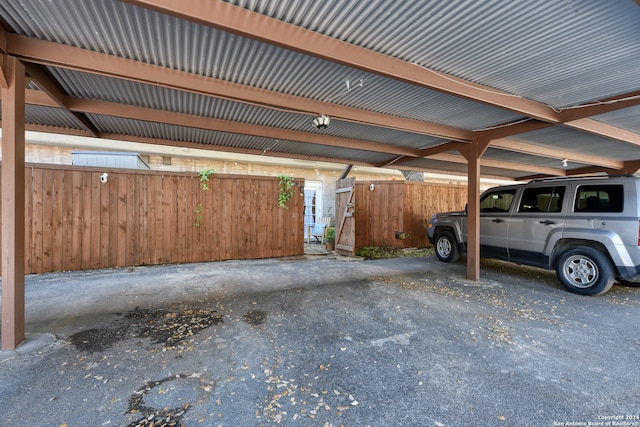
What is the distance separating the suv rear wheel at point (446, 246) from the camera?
256 inches

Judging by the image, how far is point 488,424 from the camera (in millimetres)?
1668

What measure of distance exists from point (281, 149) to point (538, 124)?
4.99m

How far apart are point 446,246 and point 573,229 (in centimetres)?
264

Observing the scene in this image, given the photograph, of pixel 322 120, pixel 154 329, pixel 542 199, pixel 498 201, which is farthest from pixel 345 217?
pixel 154 329

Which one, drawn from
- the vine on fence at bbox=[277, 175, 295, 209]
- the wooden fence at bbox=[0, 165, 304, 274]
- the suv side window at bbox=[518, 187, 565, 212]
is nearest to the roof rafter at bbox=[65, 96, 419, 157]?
the vine on fence at bbox=[277, 175, 295, 209]

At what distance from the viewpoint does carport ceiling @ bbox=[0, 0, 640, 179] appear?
212cm

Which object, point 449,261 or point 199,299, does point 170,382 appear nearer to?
point 199,299

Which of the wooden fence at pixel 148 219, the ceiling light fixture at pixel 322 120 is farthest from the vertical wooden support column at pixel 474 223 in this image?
the wooden fence at pixel 148 219

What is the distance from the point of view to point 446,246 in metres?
6.72

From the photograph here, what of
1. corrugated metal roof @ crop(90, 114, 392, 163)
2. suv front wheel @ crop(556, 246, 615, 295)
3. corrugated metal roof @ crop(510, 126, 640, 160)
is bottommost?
suv front wheel @ crop(556, 246, 615, 295)

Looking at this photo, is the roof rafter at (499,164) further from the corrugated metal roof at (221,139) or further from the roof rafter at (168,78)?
the roof rafter at (168,78)

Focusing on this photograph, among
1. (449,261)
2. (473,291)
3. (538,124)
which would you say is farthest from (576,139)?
(473,291)

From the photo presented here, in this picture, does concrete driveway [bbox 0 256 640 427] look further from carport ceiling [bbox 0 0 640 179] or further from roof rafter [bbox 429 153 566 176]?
roof rafter [bbox 429 153 566 176]

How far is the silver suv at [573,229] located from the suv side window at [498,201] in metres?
0.02
